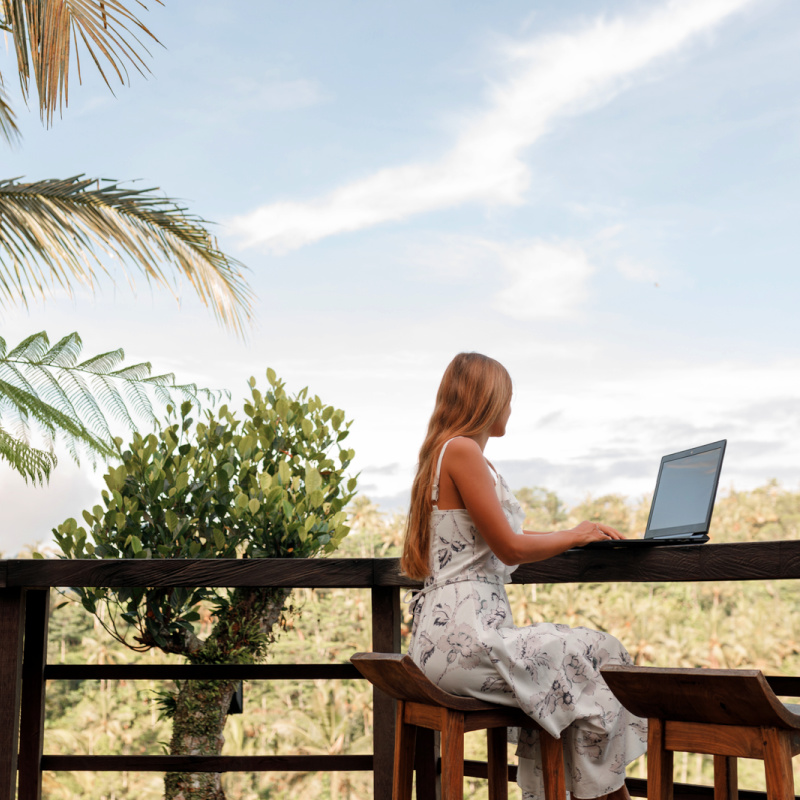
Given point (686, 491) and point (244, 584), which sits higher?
point (686, 491)

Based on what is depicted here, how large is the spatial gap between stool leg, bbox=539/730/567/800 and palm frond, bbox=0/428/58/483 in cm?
352

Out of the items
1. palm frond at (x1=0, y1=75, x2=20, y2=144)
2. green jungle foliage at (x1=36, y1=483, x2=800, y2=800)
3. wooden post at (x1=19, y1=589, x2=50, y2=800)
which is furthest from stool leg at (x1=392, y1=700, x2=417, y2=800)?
green jungle foliage at (x1=36, y1=483, x2=800, y2=800)

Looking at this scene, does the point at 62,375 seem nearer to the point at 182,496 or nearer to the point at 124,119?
the point at 182,496

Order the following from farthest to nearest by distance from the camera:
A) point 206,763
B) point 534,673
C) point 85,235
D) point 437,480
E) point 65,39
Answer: point 85,235, point 65,39, point 206,763, point 437,480, point 534,673

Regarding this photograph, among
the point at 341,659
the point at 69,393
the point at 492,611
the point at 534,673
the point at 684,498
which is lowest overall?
the point at 341,659

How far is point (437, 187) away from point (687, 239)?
6.71 metres

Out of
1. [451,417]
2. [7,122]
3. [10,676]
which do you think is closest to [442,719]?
[451,417]

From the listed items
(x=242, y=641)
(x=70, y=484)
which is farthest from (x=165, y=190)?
(x=242, y=641)

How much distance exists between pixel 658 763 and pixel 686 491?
87cm

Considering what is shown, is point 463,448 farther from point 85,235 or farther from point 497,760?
point 85,235

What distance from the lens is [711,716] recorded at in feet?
4.62

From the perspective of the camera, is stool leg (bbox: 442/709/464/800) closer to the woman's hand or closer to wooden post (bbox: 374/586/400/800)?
the woman's hand

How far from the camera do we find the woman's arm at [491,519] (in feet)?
6.24

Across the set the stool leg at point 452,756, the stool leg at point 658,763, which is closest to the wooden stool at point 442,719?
the stool leg at point 452,756
